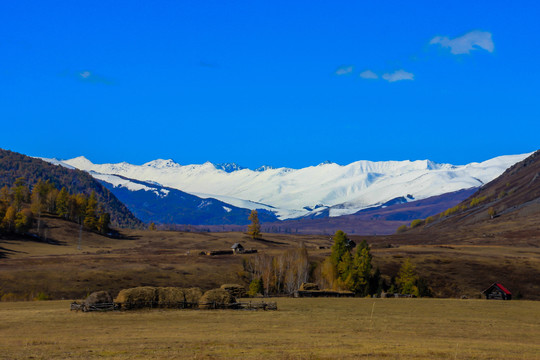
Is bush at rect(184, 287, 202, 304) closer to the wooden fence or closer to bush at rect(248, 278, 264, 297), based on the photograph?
the wooden fence

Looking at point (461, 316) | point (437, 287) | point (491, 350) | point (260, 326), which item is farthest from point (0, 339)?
point (437, 287)

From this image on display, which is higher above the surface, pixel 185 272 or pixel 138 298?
pixel 138 298

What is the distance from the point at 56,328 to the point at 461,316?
46.6 metres

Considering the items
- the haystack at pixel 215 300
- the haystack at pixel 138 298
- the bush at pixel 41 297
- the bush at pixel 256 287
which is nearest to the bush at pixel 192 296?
the haystack at pixel 215 300

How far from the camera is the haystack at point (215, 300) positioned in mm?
77000

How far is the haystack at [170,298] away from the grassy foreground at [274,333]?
3708mm

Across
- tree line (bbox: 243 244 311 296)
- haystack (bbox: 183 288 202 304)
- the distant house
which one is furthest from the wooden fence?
the distant house

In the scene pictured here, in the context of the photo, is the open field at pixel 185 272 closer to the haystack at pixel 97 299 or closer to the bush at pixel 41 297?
the bush at pixel 41 297

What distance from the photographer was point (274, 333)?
51781mm

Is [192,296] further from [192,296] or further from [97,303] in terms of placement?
[97,303]

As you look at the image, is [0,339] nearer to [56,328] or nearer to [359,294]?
[56,328]

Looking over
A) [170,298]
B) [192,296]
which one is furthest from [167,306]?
[192,296]

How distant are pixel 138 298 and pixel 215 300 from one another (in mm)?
10196

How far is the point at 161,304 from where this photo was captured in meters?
75.0
